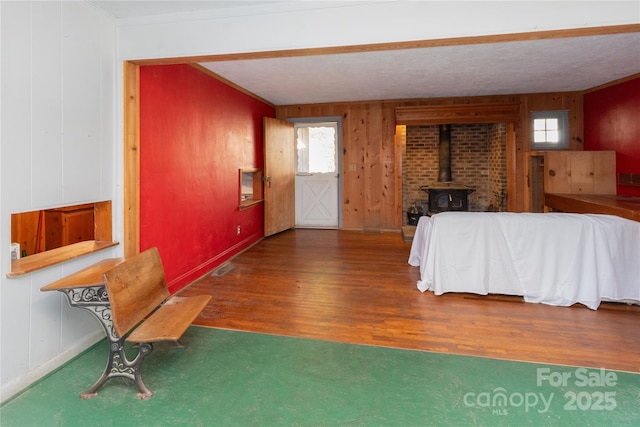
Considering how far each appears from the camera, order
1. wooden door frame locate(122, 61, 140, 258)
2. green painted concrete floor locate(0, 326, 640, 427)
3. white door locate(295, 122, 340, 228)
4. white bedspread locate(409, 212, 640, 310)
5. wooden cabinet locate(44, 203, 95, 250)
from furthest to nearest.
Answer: white door locate(295, 122, 340, 228) < wooden cabinet locate(44, 203, 95, 250) < white bedspread locate(409, 212, 640, 310) < wooden door frame locate(122, 61, 140, 258) < green painted concrete floor locate(0, 326, 640, 427)

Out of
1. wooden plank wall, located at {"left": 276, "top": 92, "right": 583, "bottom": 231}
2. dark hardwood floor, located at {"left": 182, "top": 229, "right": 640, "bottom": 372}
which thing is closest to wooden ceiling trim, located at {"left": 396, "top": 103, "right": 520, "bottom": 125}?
wooden plank wall, located at {"left": 276, "top": 92, "right": 583, "bottom": 231}

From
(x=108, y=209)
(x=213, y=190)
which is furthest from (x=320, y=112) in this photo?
(x=108, y=209)

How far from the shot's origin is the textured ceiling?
12.2ft

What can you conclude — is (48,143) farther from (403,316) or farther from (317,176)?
(317,176)

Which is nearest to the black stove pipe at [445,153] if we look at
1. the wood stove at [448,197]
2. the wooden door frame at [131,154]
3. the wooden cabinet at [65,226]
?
the wood stove at [448,197]

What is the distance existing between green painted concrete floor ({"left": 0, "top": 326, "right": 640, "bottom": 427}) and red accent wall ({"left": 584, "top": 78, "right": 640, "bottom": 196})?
3.90m

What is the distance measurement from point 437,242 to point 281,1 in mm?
2381

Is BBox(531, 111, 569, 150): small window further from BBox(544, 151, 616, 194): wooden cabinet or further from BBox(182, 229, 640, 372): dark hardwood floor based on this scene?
BBox(182, 229, 640, 372): dark hardwood floor

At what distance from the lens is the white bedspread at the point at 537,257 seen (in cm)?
300

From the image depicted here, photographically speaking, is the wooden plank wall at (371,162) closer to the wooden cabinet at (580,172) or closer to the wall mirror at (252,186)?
the wooden cabinet at (580,172)

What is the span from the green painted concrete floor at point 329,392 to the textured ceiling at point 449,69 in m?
2.46

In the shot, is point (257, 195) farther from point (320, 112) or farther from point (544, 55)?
point (544, 55)

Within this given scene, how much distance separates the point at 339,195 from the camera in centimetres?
690

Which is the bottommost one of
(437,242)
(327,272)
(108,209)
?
(327,272)
